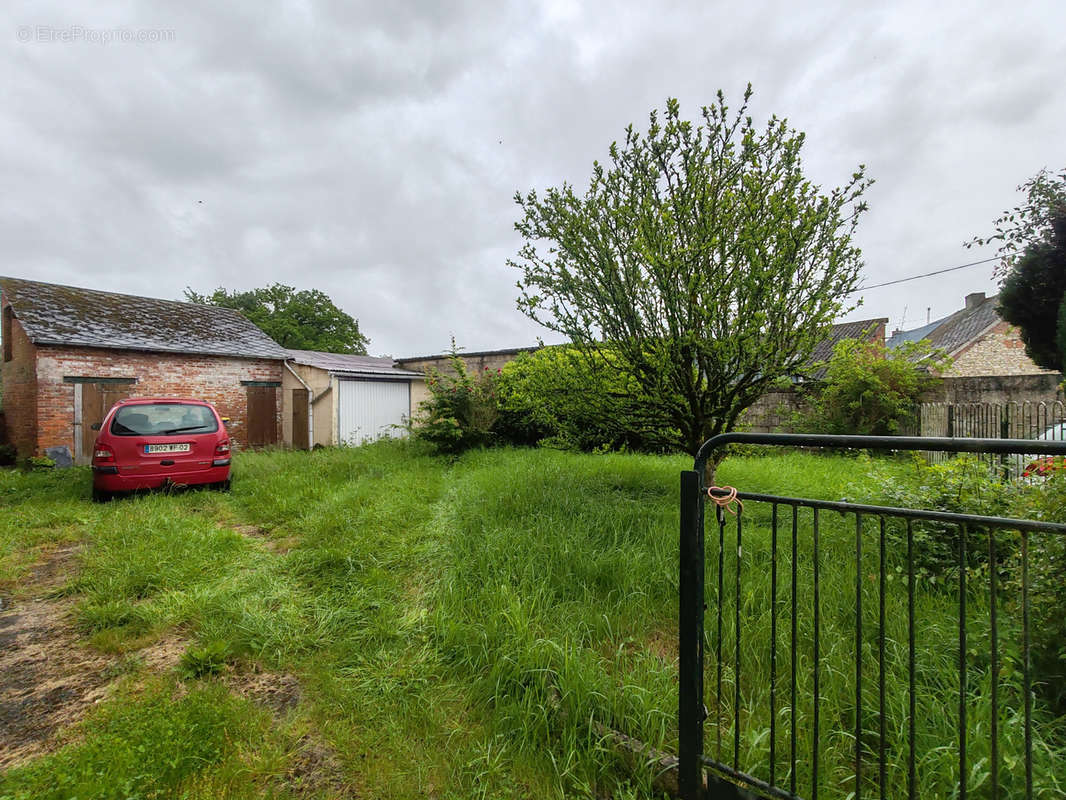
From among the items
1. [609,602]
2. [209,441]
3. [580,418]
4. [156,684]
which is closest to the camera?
[156,684]

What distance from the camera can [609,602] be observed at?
112 inches

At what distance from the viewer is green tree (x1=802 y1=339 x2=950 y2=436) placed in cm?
859

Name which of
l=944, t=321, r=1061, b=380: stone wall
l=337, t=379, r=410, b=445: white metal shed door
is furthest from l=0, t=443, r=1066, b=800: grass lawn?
l=944, t=321, r=1061, b=380: stone wall

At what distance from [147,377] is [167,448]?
7.20 meters

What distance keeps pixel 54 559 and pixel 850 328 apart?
23864 millimetres

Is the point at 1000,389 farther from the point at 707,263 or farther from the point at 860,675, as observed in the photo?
the point at 860,675

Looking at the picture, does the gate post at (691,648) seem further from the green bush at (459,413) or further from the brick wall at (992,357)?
the brick wall at (992,357)

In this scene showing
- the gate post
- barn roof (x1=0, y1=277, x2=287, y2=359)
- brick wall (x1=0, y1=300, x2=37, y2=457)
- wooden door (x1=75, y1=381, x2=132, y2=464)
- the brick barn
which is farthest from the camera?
barn roof (x1=0, y1=277, x2=287, y2=359)

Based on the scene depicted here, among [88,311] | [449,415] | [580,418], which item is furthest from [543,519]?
[88,311]

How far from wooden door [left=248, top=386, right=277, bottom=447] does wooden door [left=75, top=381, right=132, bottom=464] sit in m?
2.93

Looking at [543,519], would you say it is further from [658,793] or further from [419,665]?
[658,793]

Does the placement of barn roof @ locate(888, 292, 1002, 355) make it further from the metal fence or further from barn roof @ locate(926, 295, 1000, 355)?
the metal fence

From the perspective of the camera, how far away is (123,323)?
40.1ft

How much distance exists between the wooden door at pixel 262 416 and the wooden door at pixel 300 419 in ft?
2.20
